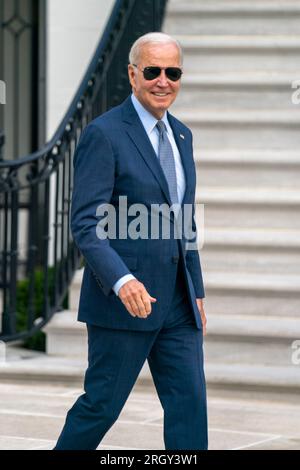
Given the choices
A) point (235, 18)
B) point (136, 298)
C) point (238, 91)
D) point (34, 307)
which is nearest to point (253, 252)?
point (34, 307)

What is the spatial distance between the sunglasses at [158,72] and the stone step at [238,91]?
206 inches

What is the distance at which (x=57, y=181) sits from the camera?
904 cm

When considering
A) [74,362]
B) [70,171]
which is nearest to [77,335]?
[74,362]

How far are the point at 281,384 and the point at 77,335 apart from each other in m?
1.58

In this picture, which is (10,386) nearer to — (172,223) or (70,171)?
(70,171)

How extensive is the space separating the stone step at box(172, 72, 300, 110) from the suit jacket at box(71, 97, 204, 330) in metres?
5.20

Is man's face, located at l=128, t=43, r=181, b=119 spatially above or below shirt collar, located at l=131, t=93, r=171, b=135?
above

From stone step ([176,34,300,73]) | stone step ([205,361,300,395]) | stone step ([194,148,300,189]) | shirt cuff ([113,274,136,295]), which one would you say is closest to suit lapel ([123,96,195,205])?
shirt cuff ([113,274,136,295])

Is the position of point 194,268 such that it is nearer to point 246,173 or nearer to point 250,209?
point 250,209

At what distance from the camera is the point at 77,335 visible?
28.2 ft

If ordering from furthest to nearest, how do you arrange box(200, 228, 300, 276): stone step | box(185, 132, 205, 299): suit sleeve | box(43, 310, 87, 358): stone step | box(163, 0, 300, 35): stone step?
1. box(163, 0, 300, 35): stone step
2. box(200, 228, 300, 276): stone step
3. box(43, 310, 87, 358): stone step
4. box(185, 132, 205, 299): suit sleeve

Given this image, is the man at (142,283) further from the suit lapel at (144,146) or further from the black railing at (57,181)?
the black railing at (57,181)

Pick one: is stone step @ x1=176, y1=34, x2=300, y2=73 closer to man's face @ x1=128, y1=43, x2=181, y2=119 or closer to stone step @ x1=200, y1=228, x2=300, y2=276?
stone step @ x1=200, y1=228, x2=300, y2=276

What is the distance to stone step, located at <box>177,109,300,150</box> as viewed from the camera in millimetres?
9961
